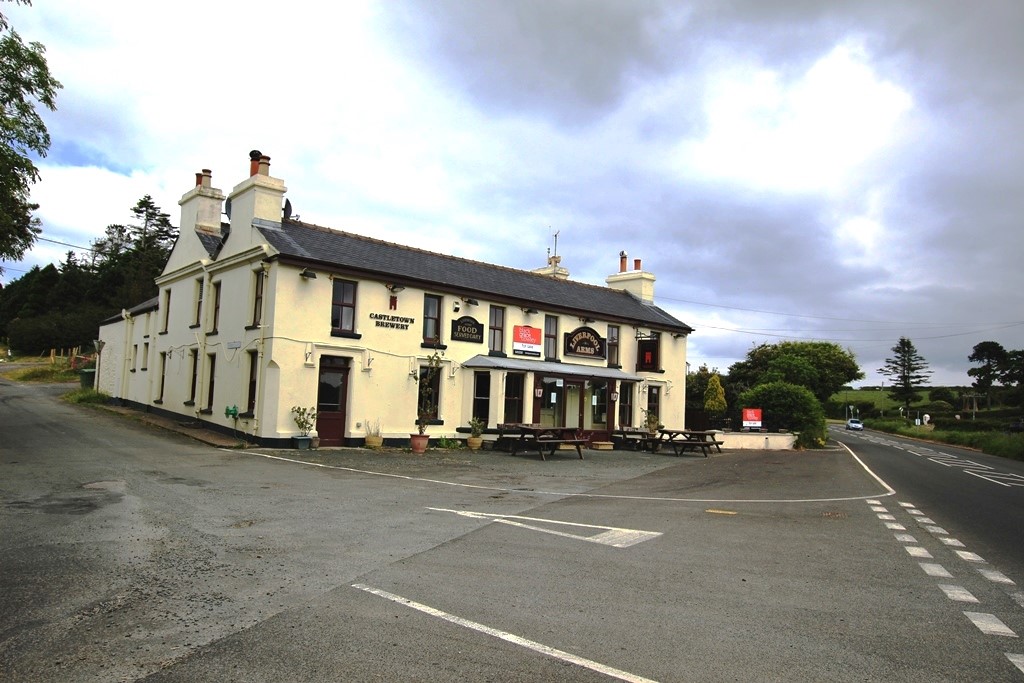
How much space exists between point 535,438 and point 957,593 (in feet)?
48.7

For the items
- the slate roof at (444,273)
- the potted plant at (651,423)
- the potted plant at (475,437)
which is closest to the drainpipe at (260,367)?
the slate roof at (444,273)

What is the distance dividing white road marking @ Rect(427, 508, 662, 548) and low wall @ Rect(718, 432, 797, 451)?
72.2ft

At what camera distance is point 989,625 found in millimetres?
5480

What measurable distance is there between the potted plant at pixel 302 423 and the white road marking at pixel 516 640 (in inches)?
542

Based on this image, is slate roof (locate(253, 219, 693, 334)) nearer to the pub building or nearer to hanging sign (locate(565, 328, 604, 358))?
the pub building

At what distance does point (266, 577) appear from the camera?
6.16 meters

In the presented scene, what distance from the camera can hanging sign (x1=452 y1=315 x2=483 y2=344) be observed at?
23.4 m

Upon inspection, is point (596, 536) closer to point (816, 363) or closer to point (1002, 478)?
point (1002, 478)

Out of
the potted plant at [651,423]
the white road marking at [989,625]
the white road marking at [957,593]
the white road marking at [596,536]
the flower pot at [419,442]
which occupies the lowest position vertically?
the white road marking at [596,536]

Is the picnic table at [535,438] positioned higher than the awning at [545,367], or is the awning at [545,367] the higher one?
the awning at [545,367]

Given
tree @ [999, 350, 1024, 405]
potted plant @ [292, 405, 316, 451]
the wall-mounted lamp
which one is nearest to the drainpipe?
potted plant @ [292, 405, 316, 451]

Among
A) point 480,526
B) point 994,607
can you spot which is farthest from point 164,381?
point 994,607

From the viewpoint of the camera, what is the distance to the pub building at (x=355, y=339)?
1978 centimetres

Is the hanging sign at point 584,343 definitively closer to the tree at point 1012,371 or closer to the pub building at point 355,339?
the pub building at point 355,339
